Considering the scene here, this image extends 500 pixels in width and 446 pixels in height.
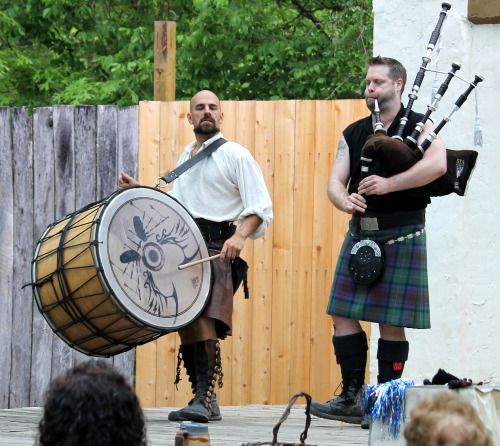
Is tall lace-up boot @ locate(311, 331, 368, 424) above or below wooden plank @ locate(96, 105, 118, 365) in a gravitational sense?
below

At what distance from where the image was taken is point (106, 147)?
238 inches

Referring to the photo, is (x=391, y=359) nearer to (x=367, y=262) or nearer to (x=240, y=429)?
(x=367, y=262)

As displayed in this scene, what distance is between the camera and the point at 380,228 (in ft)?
15.2

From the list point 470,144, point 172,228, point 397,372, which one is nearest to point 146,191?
point 172,228

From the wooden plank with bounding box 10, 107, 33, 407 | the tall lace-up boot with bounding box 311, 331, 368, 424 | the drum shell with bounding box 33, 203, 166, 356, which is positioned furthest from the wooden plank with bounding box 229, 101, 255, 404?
the drum shell with bounding box 33, 203, 166, 356

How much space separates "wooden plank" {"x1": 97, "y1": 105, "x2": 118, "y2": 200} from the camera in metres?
6.05

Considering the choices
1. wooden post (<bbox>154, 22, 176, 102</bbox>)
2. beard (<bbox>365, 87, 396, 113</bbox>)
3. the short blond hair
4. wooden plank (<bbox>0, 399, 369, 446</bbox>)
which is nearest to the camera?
the short blond hair

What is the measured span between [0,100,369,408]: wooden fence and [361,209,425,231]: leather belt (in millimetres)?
1242

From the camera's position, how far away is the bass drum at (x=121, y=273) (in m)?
4.40

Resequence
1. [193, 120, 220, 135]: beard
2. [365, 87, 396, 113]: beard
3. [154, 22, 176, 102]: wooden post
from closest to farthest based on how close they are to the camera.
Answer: [365, 87, 396, 113]: beard < [193, 120, 220, 135]: beard < [154, 22, 176, 102]: wooden post

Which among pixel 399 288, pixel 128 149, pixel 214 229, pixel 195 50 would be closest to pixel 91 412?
pixel 399 288

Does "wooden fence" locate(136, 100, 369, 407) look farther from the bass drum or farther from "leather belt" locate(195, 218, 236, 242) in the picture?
the bass drum

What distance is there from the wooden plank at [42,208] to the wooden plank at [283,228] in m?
1.33

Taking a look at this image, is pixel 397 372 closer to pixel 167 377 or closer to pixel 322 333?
pixel 322 333
